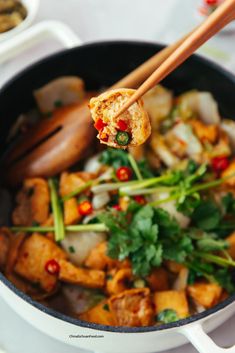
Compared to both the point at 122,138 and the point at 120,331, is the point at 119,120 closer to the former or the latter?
the point at 122,138

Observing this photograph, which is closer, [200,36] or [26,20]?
[200,36]

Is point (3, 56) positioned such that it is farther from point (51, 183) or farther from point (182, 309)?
point (182, 309)

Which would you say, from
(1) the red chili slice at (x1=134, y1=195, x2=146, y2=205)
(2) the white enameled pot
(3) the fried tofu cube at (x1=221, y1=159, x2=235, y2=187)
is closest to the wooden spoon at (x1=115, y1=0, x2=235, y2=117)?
(2) the white enameled pot

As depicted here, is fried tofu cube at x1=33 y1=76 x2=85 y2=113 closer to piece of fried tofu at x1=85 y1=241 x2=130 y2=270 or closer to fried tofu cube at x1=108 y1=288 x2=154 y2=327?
piece of fried tofu at x1=85 y1=241 x2=130 y2=270

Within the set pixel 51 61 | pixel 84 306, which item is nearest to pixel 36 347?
pixel 84 306

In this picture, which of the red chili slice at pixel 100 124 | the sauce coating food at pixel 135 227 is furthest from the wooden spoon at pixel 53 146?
the red chili slice at pixel 100 124

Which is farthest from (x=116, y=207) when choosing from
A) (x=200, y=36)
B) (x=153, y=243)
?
(x=200, y=36)
